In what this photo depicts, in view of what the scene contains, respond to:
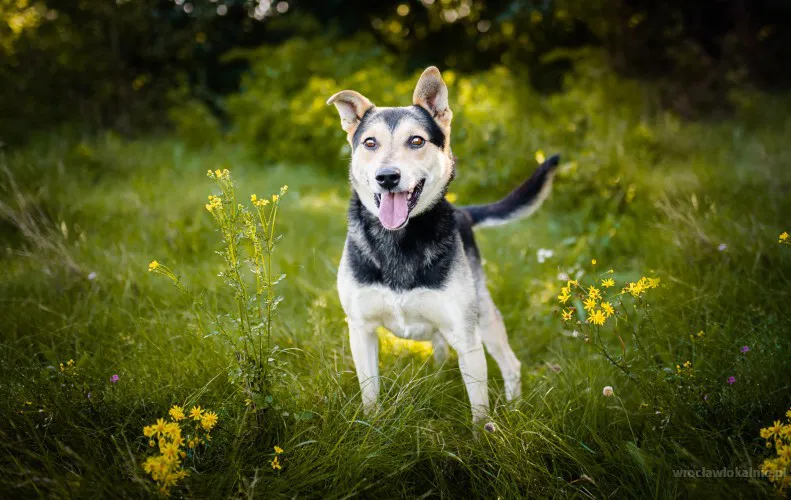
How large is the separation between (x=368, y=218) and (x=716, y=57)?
1253cm

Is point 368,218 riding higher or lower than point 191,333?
higher

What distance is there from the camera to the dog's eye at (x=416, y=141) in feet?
10.0

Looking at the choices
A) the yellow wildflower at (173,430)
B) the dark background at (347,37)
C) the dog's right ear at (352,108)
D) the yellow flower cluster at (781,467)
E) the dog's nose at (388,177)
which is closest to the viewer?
the yellow flower cluster at (781,467)

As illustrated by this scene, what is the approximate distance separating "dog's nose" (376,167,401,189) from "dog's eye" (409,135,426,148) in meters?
0.36

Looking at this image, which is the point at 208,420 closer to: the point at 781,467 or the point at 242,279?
the point at 242,279

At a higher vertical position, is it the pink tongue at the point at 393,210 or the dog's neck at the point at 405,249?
the pink tongue at the point at 393,210

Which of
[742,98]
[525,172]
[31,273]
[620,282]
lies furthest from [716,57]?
[31,273]

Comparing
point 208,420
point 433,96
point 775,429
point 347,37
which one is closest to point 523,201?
point 433,96

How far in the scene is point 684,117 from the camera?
395 inches

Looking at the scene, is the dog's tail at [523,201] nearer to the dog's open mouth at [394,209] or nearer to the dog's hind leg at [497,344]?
the dog's hind leg at [497,344]

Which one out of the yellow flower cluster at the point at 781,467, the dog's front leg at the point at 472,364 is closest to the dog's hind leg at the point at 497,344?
the dog's front leg at the point at 472,364

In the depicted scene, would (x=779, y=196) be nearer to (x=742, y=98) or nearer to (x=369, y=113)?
(x=369, y=113)

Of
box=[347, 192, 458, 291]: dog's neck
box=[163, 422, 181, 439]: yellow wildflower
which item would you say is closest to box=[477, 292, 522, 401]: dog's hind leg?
box=[347, 192, 458, 291]: dog's neck

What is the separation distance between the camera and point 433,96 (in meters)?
3.27
